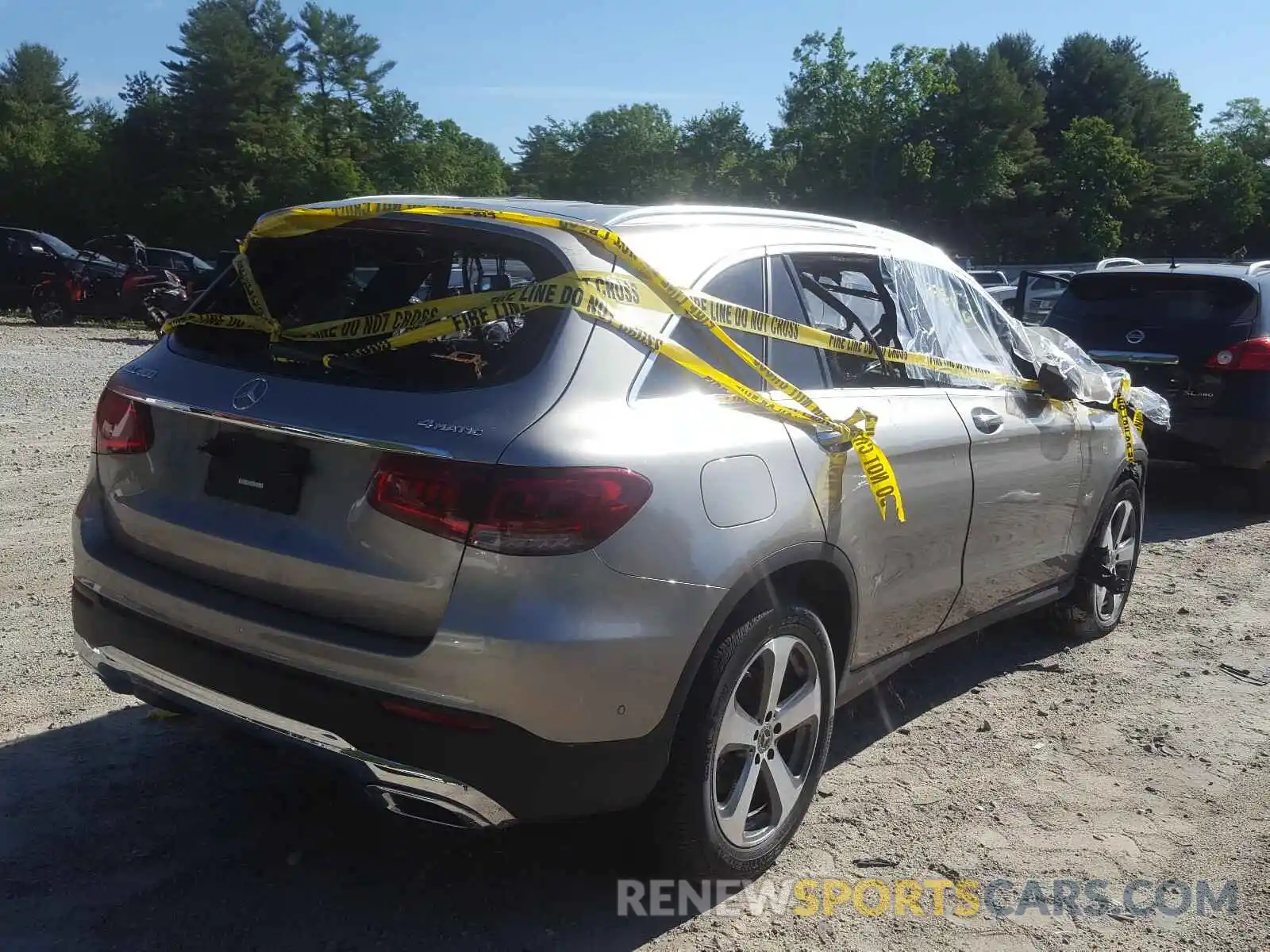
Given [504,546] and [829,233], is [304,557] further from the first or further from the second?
[829,233]

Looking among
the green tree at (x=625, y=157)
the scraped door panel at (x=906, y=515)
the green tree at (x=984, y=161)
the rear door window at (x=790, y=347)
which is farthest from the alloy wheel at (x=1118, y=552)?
the green tree at (x=625, y=157)

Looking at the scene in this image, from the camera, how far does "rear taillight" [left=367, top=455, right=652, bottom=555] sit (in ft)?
8.69

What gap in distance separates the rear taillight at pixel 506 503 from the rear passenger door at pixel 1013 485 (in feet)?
6.20

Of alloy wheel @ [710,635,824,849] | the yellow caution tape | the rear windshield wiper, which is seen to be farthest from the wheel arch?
the yellow caution tape

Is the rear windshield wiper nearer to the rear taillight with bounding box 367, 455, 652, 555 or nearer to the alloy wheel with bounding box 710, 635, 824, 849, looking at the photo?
the rear taillight with bounding box 367, 455, 652, 555

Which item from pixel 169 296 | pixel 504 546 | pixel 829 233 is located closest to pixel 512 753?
pixel 504 546

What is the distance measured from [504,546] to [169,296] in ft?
68.4

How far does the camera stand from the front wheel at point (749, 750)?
302 centimetres

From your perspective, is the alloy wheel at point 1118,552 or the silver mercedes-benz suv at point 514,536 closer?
the silver mercedes-benz suv at point 514,536

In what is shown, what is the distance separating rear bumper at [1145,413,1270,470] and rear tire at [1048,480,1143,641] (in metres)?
2.62

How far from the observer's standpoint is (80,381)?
13.4 m

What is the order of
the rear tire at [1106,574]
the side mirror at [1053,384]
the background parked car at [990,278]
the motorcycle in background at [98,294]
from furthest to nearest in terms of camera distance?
1. the background parked car at [990,278]
2. the motorcycle in background at [98,294]
3. the rear tire at [1106,574]
4. the side mirror at [1053,384]

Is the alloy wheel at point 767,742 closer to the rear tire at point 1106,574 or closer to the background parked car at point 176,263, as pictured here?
the rear tire at point 1106,574

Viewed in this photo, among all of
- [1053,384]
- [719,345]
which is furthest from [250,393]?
[1053,384]
